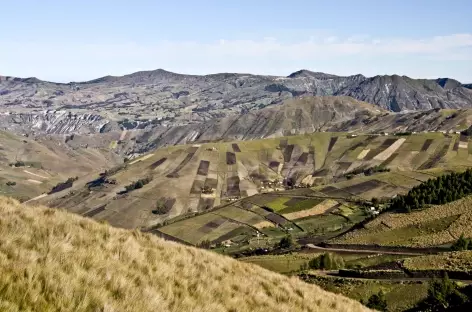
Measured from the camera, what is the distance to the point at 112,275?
14.5 m

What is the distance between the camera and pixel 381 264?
104062 millimetres

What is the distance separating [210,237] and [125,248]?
560 feet

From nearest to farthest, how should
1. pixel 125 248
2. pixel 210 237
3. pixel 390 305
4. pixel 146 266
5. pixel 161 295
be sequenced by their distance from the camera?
pixel 161 295 → pixel 146 266 → pixel 125 248 → pixel 390 305 → pixel 210 237

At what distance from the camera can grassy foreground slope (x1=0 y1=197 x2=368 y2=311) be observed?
11.5 meters

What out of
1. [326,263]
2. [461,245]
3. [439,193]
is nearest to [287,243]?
[326,263]

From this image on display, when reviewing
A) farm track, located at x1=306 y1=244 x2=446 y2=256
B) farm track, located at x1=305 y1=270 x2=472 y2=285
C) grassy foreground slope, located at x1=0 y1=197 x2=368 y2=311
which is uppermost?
grassy foreground slope, located at x1=0 y1=197 x2=368 y2=311

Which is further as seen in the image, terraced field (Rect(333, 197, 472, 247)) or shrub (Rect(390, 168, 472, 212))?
shrub (Rect(390, 168, 472, 212))

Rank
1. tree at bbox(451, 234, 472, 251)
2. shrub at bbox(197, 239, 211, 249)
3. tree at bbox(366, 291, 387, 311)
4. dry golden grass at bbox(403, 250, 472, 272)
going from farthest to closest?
1. shrub at bbox(197, 239, 211, 249)
2. tree at bbox(451, 234, 472, 251)
3. dry golden grass at bbox(403, 250, 472, 272)
4. tree at bbox(366, 291, 387, 311)

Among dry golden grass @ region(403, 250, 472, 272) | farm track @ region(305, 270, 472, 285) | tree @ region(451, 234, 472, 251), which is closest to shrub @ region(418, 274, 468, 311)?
farm track @ region(305, 270, 472, 285)

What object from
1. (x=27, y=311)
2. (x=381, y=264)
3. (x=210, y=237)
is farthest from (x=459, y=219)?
(x=27, y=311)

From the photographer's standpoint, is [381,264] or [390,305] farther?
[381,264]

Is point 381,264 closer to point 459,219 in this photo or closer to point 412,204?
point 459,219

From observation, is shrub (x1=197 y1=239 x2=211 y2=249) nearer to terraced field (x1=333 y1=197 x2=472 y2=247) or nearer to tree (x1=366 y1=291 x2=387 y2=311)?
terraced field (x1=333 y1=197 x2=472 y2=247)

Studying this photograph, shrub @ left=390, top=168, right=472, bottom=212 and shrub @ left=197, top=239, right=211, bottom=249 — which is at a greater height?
shrub @ left=390, top=168, right=472, bottom=212
